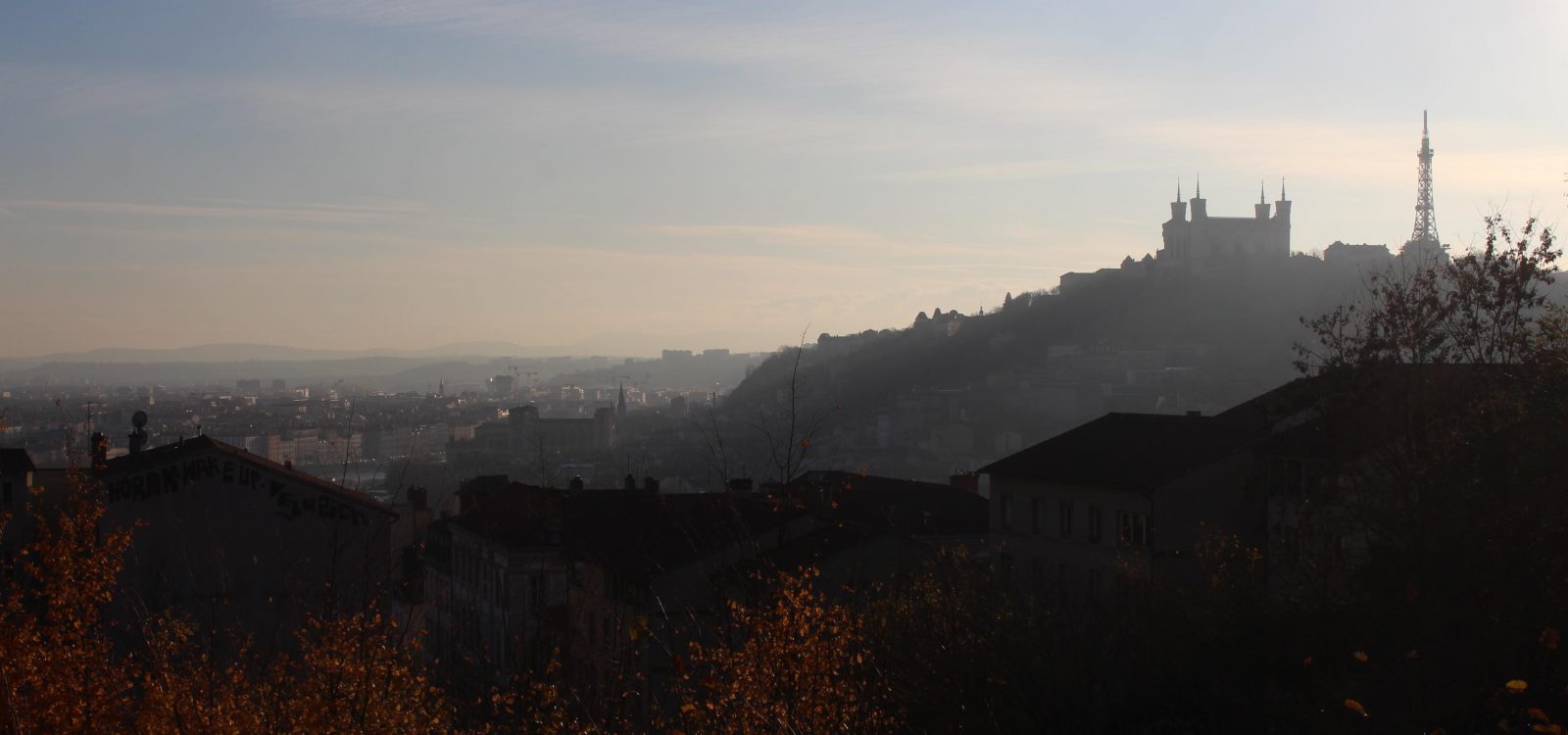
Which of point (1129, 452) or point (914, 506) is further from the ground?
point (1129, 452)

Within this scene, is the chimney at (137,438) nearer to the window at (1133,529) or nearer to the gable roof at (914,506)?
the gable roof at (914,506)

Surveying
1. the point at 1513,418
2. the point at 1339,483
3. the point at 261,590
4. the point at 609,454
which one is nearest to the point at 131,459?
the point at 261,590

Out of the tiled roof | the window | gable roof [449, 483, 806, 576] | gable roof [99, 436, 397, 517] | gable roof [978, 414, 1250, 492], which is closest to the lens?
gable roof [449, 483, 806, 576]

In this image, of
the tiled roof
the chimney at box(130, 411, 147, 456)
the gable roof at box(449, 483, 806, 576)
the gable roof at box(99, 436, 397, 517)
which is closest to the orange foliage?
the gable roof at box(449, 483, 806, 576)

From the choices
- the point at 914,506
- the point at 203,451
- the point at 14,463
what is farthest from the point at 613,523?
the point at 14,463

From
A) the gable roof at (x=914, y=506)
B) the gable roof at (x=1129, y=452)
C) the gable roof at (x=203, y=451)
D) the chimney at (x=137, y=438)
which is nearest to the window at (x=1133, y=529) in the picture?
Answer: the gable roof at (x=1129, y=452)

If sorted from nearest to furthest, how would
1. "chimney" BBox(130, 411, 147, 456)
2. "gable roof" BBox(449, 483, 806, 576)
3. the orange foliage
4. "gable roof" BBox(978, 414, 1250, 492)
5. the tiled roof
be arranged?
the orange foliage < "gable roof" BBox(449, 483, 806, 576) < the tiled roof < "chimney" BBox(130, 411, 147, 456) < "gable roof" BBox(978, 414, 1250, 492)

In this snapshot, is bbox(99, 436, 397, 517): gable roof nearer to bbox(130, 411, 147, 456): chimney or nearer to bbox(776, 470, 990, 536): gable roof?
bbox(130, 411, 147, 456): chimney

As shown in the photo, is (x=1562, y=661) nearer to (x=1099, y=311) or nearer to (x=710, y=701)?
(x=710, y=701)

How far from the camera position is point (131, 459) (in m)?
21.0

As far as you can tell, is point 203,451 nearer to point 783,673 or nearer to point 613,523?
point 613,523

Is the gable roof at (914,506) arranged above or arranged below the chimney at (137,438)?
below

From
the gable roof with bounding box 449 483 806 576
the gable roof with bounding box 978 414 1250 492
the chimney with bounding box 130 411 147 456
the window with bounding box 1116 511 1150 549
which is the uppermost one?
the chimney with bounding box 130 411 147 456

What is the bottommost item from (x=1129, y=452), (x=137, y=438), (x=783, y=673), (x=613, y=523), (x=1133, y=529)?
(x=1133, y=529)
